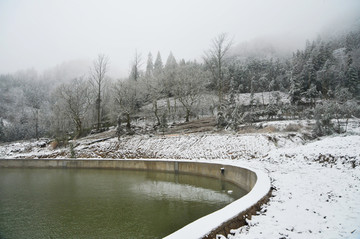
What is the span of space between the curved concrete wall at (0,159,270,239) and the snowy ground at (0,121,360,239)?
1.33 feet

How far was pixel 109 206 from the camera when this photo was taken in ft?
29.5

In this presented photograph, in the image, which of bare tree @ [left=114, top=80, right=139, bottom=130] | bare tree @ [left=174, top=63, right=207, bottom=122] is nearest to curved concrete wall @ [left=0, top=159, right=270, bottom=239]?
bare tree @ [left=114, top=80, right=139, bottom=130]

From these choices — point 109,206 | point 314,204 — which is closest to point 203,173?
point 109,206

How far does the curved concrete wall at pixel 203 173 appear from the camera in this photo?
14.1 feet

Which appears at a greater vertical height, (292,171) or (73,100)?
(73,100)

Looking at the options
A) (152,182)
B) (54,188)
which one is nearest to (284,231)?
(152,182)

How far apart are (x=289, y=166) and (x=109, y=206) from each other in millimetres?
9303

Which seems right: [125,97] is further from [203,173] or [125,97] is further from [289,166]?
[289,166]

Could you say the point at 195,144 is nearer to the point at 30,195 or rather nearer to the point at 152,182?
the point at 152,182

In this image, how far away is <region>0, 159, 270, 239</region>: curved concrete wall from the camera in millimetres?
4289

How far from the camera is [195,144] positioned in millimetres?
20109

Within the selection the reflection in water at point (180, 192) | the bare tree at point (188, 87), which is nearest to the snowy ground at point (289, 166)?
the reflection in water at point (180, 192)

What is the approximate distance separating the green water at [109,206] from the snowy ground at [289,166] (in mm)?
2855

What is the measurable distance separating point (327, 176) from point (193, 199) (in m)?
5.65
